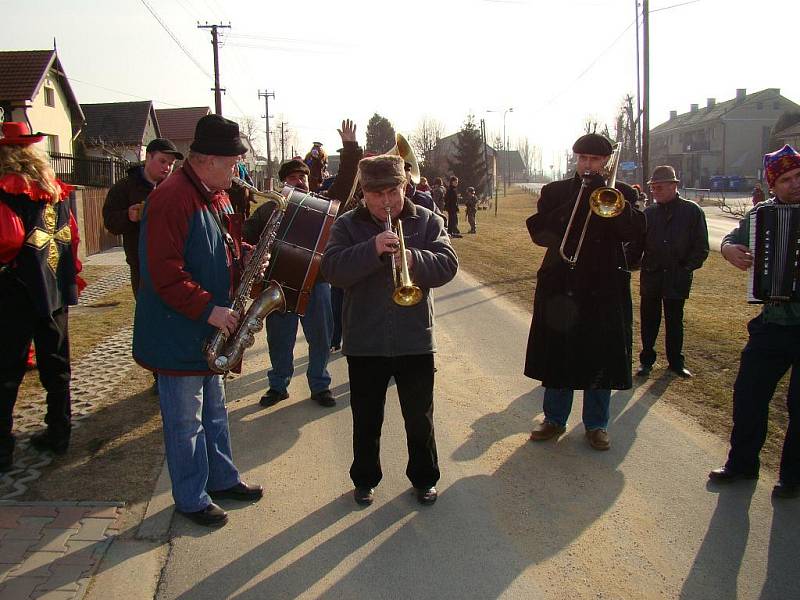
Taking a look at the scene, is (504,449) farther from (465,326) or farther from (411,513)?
(465,326)

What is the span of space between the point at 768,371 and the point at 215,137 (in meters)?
3.57

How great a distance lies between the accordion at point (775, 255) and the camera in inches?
160

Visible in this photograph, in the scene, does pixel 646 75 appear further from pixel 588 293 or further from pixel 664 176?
pixel 588 293

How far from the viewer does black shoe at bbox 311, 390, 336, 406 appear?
5.91 meters

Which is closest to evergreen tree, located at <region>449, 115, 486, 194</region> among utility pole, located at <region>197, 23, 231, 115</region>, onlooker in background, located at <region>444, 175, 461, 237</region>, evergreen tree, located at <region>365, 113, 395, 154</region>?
evergreen tree, located at <region>365, 113, 395, 154</region>

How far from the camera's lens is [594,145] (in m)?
4.73

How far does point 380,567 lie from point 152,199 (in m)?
2.22

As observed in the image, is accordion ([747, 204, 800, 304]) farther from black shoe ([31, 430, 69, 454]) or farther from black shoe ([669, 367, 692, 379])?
black shoe ([31, 430, 69, 454])

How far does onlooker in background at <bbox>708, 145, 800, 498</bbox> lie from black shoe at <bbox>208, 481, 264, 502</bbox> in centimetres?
284

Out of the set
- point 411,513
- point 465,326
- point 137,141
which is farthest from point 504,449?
point 137,141

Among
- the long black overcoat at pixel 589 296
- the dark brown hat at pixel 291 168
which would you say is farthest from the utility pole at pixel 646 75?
the long black overcoat at pixel 589 296

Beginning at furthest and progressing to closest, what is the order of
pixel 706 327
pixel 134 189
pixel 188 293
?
pixel 706 327 < pixel 134 189 < pixel 188 293

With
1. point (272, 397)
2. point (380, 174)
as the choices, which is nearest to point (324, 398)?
point (272, 397)

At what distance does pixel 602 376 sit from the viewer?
4.84 metres
